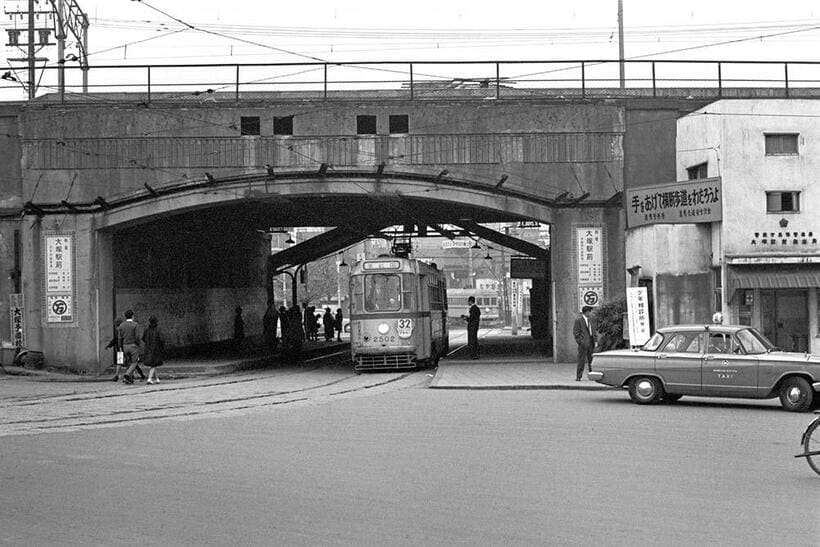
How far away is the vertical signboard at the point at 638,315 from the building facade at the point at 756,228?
1.85 meters

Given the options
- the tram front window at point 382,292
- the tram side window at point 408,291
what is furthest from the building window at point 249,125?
the tram side window at point 408,291

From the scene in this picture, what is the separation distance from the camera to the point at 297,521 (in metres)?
9.14

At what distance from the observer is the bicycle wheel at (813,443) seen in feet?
37.0

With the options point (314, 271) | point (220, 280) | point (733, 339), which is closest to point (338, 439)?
point (733, 339)

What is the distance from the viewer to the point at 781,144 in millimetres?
27469

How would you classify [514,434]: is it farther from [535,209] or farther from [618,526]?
[535,209]

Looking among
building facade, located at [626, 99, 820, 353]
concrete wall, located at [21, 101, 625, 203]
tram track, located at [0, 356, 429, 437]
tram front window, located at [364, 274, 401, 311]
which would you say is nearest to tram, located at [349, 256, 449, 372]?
tram front window, located at [364, 274, 401, 311]

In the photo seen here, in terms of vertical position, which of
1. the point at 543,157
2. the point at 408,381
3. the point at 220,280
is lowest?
the point at 408,381

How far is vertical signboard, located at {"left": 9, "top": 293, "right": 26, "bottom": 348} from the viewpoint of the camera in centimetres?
3192

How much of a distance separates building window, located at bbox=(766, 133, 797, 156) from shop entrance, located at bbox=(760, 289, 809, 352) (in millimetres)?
3314

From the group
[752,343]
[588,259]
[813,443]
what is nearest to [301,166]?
[588,259]

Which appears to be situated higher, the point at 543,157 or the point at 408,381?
the point at 543,157

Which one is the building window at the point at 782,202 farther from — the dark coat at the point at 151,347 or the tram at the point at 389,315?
the dark coat at the point at 151,347

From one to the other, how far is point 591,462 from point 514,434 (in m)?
2.74
